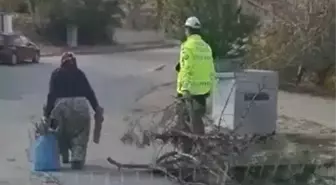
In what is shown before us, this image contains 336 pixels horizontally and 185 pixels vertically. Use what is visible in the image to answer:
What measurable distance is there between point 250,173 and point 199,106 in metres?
1.84

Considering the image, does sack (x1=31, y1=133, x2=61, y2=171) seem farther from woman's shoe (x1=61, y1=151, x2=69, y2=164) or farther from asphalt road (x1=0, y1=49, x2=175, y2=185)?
woman's shoe (x1=61, y1=151, x2=69, y2=164)

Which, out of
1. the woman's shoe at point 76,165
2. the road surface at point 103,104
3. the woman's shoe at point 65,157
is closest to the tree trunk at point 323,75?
the road surface at point 103,104

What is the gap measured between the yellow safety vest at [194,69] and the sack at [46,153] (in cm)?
183

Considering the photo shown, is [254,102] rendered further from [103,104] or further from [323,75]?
[323,75]

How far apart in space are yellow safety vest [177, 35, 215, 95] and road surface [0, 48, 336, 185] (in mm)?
1169

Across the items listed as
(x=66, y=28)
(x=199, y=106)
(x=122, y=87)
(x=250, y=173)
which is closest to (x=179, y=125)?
(x=199, y=106)

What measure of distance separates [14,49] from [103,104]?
47.1ft

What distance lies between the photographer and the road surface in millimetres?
10922

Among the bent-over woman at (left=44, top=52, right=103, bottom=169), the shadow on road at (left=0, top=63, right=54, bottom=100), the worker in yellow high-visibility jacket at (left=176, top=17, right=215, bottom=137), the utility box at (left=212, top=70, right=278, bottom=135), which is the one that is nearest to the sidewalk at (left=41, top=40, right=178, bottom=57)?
the shadow on road at (left=0, top=63, right=54, bottom=100)

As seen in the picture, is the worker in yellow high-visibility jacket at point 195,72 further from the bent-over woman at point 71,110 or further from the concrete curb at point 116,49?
the concrete curb at point 116,49

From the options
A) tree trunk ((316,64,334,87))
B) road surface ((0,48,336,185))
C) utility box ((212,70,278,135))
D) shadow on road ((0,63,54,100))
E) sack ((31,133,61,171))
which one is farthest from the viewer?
tree trunk ((316,64,334,87))

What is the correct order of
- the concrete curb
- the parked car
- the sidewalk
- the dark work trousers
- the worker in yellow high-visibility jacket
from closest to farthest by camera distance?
the dark work trousers, the worker in yellow high-visibility jacket, the parked car, the concrete curb, the sidewalk

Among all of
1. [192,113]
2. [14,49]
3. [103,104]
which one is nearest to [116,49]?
[14,49]

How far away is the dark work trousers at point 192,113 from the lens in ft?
34.4
